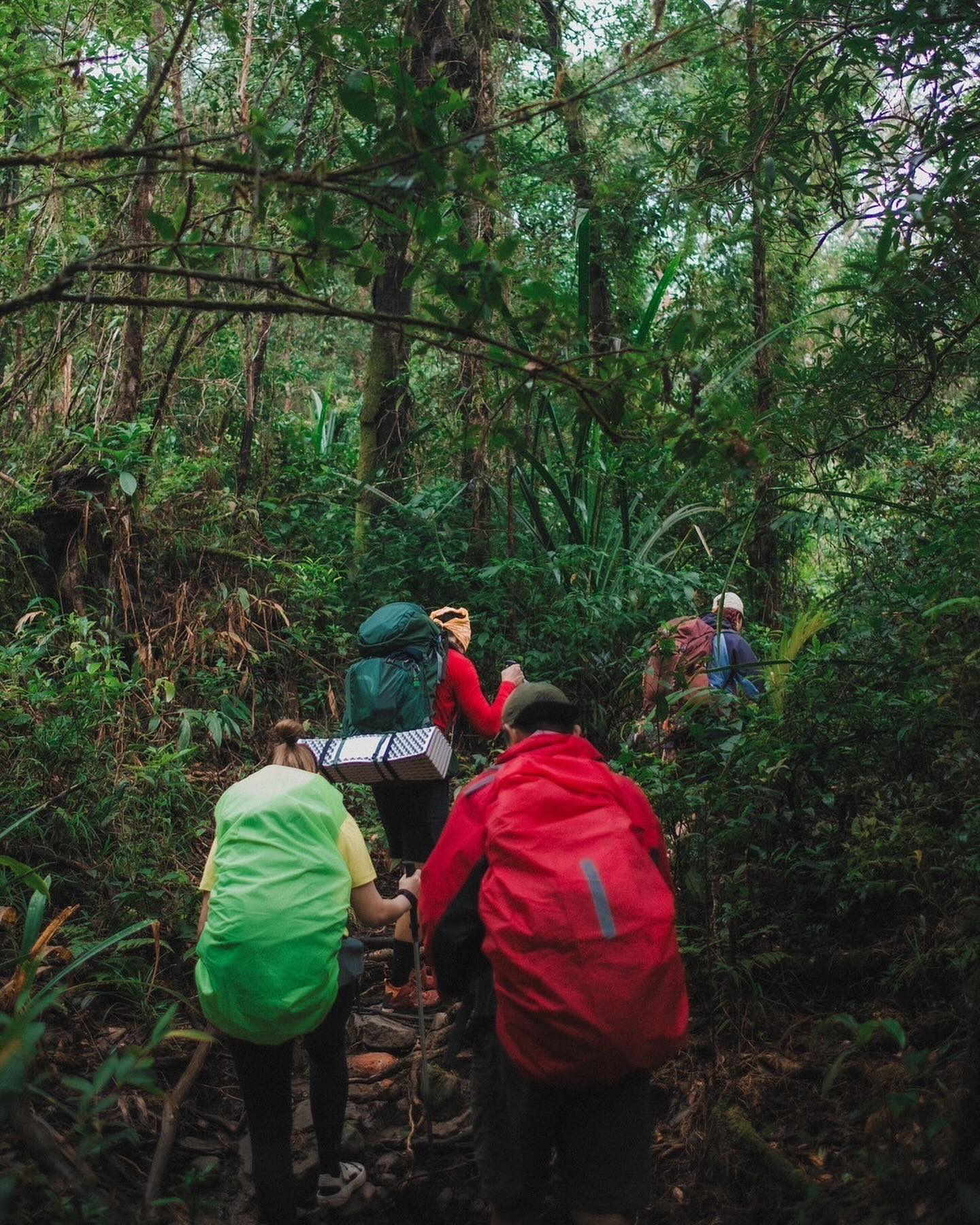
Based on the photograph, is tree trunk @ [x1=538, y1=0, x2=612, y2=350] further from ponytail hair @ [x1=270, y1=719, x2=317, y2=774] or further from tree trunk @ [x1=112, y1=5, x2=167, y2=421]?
ponytail hair @ [x1=270, y1=719, x2=317, y2=774]

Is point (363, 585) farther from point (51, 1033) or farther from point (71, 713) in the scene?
point (51, 1033)

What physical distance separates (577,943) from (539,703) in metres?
0.85

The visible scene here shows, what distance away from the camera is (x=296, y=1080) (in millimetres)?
4934

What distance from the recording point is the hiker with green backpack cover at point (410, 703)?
5367 millimetres

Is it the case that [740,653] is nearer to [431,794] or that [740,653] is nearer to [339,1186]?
[431,794]

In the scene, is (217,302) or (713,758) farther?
(713,758)

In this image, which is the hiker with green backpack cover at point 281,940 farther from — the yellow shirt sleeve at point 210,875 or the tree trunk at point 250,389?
the tree trunk at point 250,389

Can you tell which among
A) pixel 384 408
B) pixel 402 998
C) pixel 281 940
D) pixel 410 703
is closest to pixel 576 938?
pixel 281 940

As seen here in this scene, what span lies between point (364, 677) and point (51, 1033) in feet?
6.76

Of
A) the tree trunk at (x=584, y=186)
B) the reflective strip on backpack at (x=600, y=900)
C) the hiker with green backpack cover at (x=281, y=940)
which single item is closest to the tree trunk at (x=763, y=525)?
the tree trunk at (x=584, y=186)

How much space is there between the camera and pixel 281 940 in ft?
10.6

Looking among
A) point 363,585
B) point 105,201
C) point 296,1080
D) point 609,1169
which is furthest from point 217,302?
point 105,201

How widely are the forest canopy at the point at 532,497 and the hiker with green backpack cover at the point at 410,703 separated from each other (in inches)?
24.3

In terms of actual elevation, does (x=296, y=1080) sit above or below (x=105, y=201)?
below
